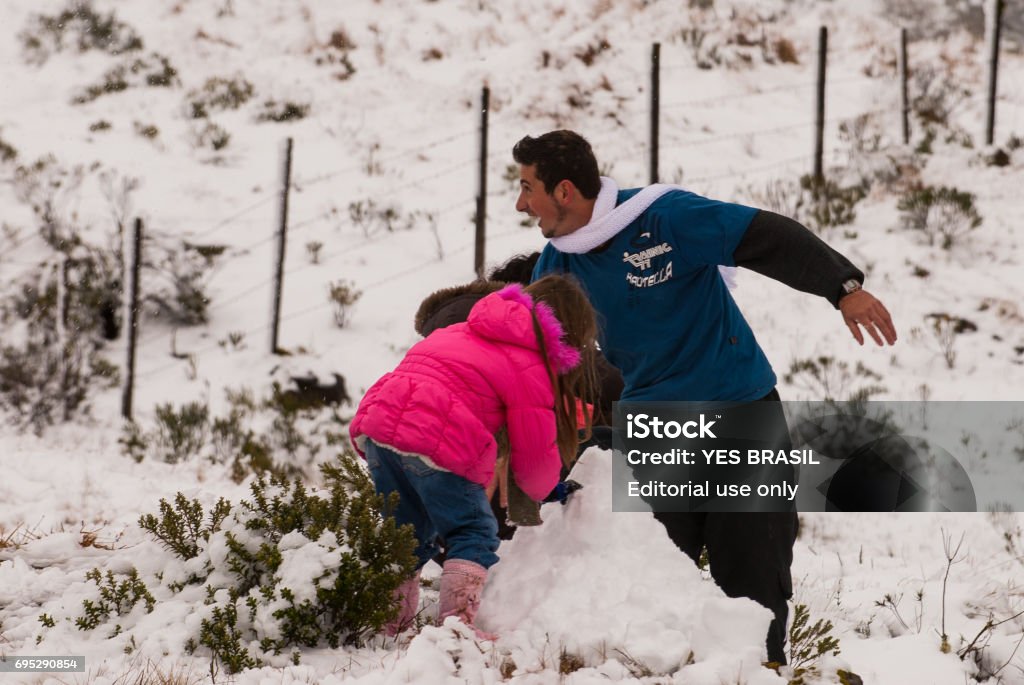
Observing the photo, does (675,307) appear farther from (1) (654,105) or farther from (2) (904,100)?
(2) (904,100)

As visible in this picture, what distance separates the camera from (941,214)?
389 inches

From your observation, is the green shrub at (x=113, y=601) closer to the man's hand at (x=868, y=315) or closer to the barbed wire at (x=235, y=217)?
the man's hand at (x=868, y=315)

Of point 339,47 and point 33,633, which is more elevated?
point 339,47

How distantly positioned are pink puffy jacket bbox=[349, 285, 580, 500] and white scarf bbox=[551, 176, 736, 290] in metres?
0.36

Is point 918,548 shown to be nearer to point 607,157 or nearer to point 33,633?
point 33,633

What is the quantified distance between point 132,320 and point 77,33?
1043cm

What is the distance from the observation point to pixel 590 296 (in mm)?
3418

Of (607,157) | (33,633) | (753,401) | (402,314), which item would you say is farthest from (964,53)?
(33,633)

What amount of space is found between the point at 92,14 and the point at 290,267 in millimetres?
9615

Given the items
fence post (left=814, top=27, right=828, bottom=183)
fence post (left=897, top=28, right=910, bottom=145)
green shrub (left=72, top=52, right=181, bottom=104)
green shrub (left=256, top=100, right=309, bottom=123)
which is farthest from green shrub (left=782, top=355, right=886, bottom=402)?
green shrub (left=72, top=52, right=181, bottom=104)

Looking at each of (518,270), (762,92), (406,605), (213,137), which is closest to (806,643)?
(406,605)

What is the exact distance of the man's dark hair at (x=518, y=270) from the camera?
4.21 m

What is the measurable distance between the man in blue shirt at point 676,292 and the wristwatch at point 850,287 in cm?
25

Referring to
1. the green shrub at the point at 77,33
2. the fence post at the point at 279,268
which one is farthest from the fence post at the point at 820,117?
the green shrub at the point at 77,33
